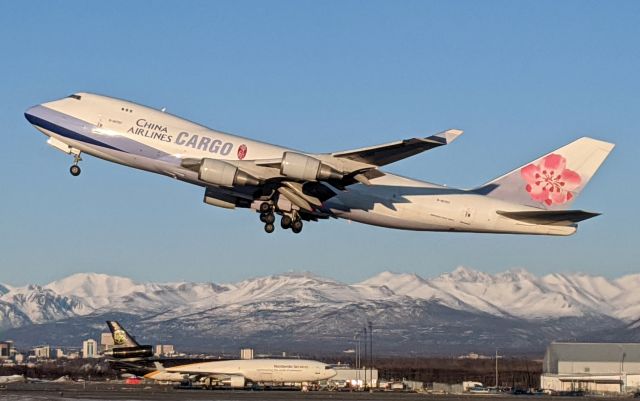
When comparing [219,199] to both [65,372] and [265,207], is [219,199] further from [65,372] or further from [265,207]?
[65,372]

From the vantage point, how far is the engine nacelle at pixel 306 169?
193 ft

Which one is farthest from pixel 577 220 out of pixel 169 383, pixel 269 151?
pixel 169 383

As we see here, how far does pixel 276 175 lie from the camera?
60.4m

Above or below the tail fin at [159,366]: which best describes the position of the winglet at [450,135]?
above

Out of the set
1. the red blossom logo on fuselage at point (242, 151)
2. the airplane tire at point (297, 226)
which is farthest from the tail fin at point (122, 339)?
the red blossom logo on fuselage at point (242, 151)

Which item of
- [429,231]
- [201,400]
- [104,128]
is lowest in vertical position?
[201,400]

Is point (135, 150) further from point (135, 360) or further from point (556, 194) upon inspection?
point (135, 360)

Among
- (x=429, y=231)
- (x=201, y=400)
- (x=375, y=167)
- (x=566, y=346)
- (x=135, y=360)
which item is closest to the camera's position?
(x=375, y=167)

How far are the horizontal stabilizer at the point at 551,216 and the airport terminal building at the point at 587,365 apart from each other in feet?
175

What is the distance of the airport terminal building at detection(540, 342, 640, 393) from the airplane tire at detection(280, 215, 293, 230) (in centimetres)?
5778

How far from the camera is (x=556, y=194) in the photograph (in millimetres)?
66875

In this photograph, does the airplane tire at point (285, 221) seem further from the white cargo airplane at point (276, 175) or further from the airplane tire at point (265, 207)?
the airplane tire at point (265, 207)

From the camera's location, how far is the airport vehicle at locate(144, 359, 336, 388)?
110125 mm

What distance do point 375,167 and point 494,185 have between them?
10.9m
